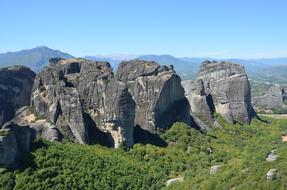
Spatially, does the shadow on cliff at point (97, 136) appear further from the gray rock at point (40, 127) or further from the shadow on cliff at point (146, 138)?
the gray rock at point (40, 127)

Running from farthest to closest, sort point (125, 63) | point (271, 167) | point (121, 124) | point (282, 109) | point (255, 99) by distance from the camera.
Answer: point (255, 99), point (282, 109), point (125, 63), point (121, 124), point (271, 167)

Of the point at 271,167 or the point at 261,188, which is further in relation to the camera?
the point at 271,167

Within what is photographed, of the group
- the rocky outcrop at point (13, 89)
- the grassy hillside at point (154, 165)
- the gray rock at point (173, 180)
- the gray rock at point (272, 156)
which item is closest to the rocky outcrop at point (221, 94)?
the grassy hillside at point (154, 165)

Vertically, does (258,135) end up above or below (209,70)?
below

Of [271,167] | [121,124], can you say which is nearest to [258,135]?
[121,124]

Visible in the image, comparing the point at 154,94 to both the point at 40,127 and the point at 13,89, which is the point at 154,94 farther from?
the point at 13,89

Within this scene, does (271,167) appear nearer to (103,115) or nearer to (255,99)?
(103,115)
